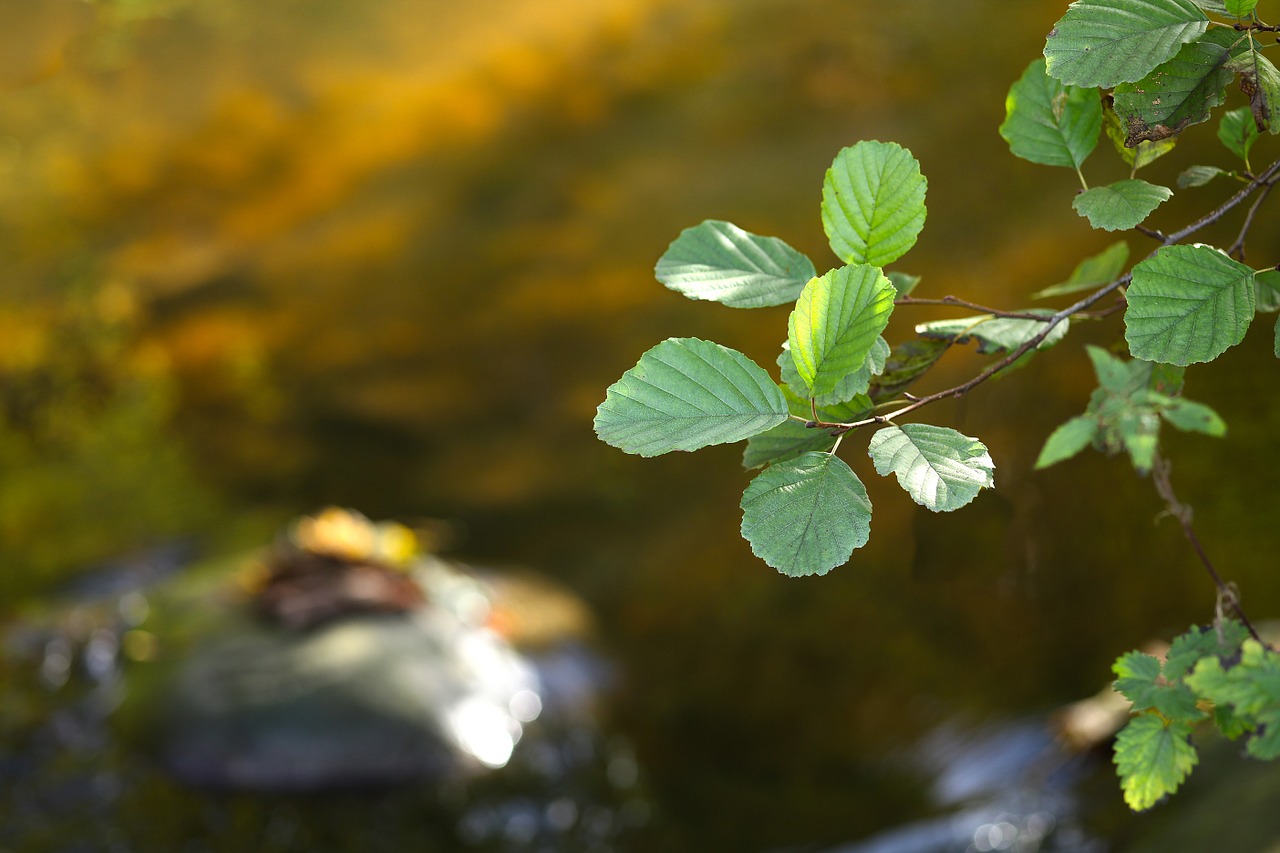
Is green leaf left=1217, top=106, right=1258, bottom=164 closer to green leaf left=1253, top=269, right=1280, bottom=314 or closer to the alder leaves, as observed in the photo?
green leaf left=1253, top=269, right=1280, bottom=314

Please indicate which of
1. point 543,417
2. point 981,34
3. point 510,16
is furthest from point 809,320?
point 510,16

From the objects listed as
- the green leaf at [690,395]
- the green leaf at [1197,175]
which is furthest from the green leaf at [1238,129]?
the green leaf at [690,395]

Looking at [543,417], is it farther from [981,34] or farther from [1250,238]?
[1250,238]

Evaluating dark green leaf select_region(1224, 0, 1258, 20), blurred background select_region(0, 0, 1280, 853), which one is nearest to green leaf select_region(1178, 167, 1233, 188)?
dark green leaf select_region(1224, 0, 1258, 20)

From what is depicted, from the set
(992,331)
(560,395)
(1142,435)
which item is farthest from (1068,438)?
(560,395)

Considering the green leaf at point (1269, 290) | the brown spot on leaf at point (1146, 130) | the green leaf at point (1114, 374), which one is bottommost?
the green leaf at point (1114, 374)

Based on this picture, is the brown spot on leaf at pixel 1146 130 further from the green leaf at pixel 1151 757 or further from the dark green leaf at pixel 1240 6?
the green leaf at pixel 1151 757
